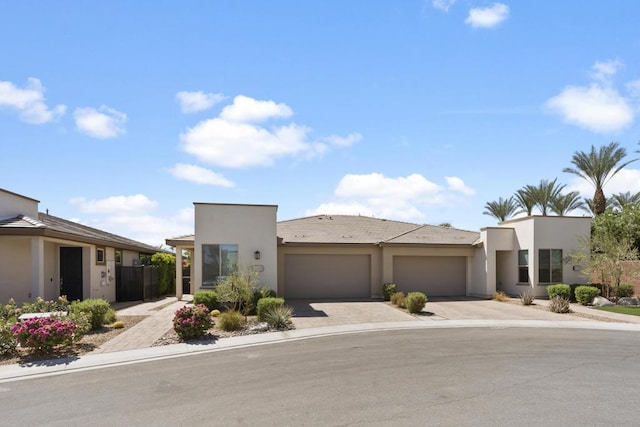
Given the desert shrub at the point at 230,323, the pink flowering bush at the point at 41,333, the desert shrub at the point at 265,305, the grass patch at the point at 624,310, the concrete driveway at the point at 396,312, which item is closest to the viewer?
the pink flowering bush at the point at 41,333

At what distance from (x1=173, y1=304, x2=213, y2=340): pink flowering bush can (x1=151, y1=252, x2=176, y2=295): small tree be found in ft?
49.3

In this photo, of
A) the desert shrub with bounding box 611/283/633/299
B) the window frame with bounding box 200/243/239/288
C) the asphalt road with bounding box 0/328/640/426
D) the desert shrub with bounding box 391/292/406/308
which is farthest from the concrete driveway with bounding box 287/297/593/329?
the desert shrub with bounding box 611/283/633/299

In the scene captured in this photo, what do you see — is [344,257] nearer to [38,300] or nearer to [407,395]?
[38,300]

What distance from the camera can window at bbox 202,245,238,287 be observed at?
18.7 meters

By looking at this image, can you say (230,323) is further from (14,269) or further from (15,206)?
(15,206)

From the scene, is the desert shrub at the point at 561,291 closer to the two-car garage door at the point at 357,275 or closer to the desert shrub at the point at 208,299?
the two-car garage door at the point at 357,275

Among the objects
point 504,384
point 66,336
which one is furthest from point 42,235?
point 504,384

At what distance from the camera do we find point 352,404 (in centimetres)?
701

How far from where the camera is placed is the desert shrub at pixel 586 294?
2131cm

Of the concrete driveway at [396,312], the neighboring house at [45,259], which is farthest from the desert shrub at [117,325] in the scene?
the concrete driveway at [396,312]

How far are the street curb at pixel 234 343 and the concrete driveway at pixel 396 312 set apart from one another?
882mm

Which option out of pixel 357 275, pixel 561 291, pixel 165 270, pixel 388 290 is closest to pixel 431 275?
pixel 388 290

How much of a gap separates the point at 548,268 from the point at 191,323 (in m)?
18.8

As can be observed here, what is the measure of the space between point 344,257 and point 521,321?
386 inches
